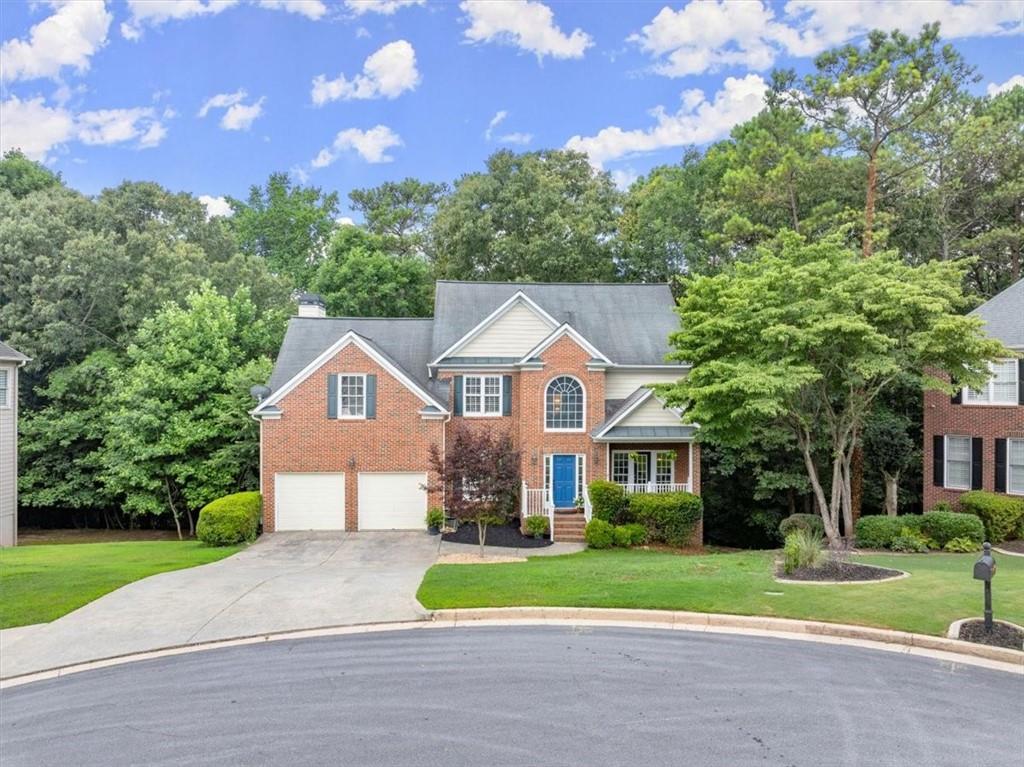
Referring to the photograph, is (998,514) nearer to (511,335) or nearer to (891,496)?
(891,496)

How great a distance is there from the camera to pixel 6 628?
10.4 meters

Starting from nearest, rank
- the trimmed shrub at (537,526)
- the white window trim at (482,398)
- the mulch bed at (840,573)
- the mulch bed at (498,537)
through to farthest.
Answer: the mulch bed at (840,573) < the mulch bed at (498,537) < the trimmed shrub at (537,526) < the white window trim at (482,398)

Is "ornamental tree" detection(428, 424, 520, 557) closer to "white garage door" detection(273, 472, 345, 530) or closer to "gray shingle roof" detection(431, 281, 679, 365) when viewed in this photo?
"white garage door" detection(273, 472, 345, 530)

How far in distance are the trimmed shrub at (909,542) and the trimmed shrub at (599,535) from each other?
23.9ft

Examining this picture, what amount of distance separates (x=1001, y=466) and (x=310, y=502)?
2088 centimetres

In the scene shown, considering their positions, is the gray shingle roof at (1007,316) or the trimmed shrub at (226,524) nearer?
the trimmed shrub at (226,524)

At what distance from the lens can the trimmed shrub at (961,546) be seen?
666 inches

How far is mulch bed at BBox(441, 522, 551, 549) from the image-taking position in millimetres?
18906

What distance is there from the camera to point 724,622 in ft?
32.2

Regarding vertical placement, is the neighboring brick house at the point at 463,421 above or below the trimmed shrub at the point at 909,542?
above

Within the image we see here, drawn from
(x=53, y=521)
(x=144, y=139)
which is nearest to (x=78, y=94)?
(x=144, y=139)

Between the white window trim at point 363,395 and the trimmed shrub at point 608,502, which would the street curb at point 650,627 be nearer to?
the trimmed shrub at point 608,502

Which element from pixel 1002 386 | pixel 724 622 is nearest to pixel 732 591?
pixel 724 622

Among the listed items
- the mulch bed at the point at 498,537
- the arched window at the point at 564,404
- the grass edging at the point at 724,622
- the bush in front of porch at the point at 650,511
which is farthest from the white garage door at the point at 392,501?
the grass edging at the point at 724,622
